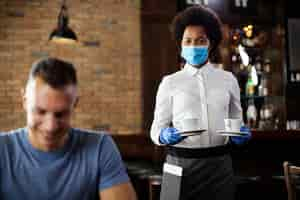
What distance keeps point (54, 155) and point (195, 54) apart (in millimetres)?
1000

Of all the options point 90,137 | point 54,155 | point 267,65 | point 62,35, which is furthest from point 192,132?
point 267,65

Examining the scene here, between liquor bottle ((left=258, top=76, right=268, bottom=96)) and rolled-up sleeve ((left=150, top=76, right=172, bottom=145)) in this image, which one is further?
liquor bottle ((left=258, top=76, right=268, bottom=96))

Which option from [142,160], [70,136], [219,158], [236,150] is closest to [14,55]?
[142,160]

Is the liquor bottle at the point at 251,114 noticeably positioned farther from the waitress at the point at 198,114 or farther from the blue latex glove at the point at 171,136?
the blue latex glove at the point at 171,136

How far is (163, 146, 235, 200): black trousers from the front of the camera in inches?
70.1

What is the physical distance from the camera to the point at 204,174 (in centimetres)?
178

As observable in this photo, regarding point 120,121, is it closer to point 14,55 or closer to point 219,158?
point 14,55

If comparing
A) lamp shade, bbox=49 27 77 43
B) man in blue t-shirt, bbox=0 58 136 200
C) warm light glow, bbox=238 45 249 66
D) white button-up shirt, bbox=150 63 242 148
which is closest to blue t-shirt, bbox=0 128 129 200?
man in blue t-shirt, bbox=0 58 136 200

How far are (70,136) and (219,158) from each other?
2.68 feet

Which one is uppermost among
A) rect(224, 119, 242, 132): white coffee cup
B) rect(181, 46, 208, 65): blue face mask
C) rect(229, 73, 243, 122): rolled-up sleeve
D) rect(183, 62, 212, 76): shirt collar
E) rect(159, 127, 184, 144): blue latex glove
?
rect(181, 46, 208, 65): blue face mask

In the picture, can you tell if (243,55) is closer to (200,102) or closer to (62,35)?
(62,35)

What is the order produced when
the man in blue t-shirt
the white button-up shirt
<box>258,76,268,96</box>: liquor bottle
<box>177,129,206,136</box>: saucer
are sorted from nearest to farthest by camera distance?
the man in blue t-shirt → <box>177,129,206,136</box>: saucer → the white button-up shirt → <box>258,76,268,96</box>: liquor bottle

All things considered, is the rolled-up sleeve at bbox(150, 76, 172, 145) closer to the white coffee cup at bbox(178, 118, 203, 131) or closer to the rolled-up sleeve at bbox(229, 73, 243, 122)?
the white coffee cup at bbox(178, 118, 203, 131)

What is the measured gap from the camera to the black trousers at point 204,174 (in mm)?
1780
